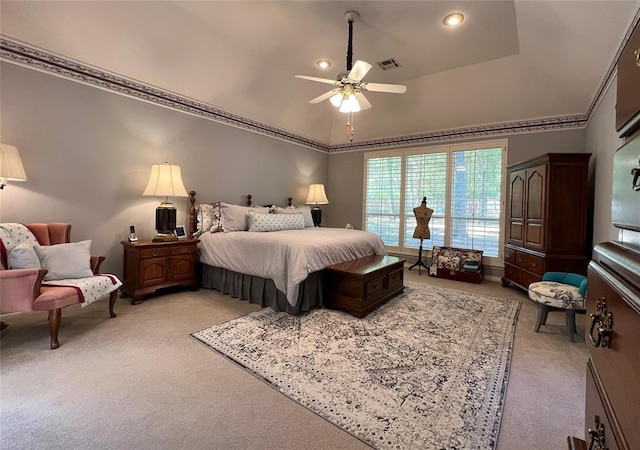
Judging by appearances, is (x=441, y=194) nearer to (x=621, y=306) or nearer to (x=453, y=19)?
(x=453, y=19)

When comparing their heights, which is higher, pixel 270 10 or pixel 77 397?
pixel 270 10

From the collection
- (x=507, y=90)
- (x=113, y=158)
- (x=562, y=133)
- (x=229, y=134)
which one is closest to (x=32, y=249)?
(x=113, y=158)

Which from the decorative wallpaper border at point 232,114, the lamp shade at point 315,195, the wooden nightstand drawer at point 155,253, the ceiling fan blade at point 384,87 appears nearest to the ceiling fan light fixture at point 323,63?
the ceiling fan blade at point 384,87

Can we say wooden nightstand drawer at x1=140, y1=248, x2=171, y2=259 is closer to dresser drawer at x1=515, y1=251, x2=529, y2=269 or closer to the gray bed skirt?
the gray bed skirt

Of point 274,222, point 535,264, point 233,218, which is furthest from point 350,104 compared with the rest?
→ point 535,264

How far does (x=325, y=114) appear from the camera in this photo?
19.8ft

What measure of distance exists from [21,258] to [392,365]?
10.1ft

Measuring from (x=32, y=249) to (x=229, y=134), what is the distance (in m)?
3.00

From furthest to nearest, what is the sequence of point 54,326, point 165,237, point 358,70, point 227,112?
point 227,112 → point 165,237 → point 358,70 → point 54,326

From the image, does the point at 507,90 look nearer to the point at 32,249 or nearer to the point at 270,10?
the point at 270,10

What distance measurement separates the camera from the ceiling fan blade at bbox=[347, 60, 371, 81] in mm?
2727

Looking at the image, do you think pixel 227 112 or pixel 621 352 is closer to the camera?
pixel 621 352

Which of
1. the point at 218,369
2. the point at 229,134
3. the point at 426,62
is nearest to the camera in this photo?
the point at 218,369

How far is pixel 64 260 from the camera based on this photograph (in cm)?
275
